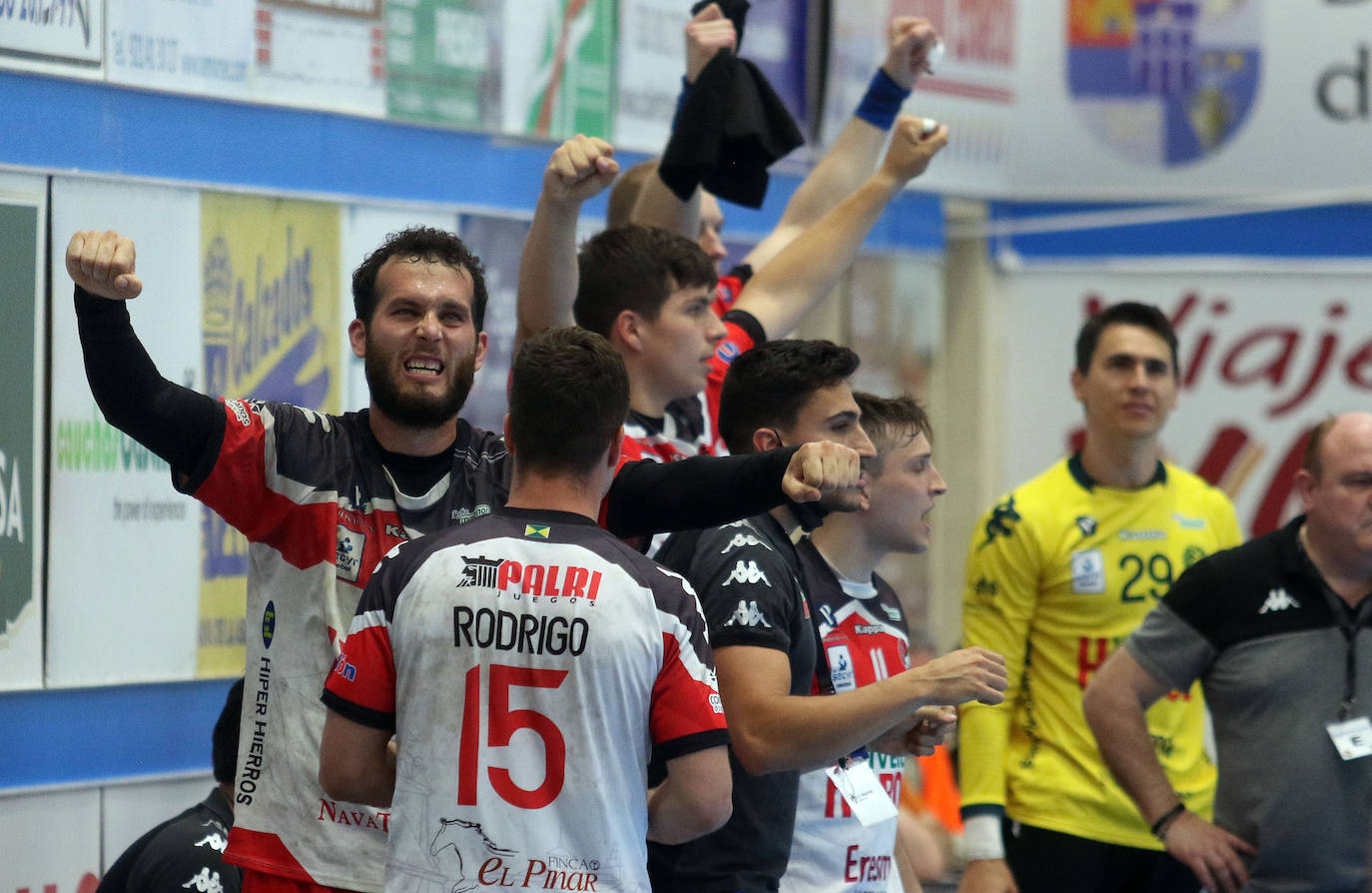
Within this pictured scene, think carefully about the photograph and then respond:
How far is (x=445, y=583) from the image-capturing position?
251 cm

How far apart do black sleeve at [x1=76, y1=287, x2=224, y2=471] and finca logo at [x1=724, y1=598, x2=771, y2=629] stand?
0.95m

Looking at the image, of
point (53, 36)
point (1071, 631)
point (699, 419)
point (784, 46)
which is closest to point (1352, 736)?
point (1071, 631)

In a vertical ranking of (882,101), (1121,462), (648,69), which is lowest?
(1121,462)

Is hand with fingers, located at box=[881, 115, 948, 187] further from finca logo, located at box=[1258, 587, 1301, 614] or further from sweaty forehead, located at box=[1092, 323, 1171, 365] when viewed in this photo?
finca logo, located at box=[1258, 587, 1301, 614]

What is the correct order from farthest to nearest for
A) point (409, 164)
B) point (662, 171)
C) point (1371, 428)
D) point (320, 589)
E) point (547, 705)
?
point (409, 164), point (662, 171), point (1371, 428), point (320, 589), point (547, 705)

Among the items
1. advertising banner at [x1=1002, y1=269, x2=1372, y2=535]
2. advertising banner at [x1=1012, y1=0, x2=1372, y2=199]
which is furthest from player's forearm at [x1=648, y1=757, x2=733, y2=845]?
advertising banner at [x1=1012, y1=0, x2=1372, y2=199]

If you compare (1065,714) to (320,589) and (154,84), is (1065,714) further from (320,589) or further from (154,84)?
(154,84)

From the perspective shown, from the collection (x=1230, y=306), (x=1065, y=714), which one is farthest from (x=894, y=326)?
(x=1065, y=714)

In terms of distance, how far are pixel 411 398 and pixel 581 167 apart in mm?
599

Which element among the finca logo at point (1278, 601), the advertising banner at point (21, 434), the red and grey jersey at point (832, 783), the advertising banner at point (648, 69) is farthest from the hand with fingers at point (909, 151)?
the advertising banner at point (21, 434)

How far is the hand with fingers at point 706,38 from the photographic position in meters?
4.33

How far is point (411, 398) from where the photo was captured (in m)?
2.96

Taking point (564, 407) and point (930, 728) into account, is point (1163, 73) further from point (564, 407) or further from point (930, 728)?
point (564, 407)

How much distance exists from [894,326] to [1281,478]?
202 cm
